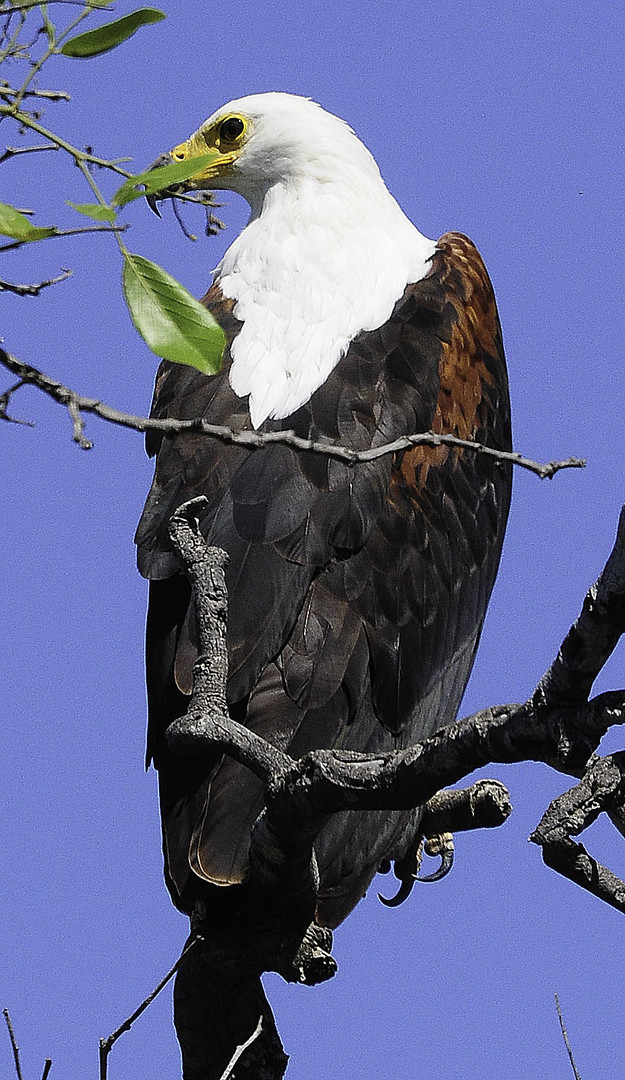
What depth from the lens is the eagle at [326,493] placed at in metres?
3.81

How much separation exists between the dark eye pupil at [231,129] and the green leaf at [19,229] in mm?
3929

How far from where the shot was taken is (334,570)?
4027 mm

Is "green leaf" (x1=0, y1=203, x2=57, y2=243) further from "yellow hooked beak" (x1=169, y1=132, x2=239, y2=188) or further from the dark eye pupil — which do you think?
the dark eye pupil

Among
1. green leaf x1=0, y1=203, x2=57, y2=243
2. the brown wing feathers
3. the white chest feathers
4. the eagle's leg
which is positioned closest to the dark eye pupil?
the white chest feathers

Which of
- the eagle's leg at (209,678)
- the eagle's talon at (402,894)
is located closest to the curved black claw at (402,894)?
the eagle's talon at (402,894)

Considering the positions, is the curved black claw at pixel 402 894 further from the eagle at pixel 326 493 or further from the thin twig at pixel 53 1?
the thin twig at pixel 53 1

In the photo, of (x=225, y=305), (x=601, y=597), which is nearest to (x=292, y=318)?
(x=225, y=305)

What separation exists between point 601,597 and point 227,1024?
1900mm

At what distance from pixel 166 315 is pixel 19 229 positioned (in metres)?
0.21

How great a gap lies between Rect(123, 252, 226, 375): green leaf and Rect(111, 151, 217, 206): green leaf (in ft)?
0.24

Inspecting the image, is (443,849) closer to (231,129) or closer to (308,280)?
(308,280)

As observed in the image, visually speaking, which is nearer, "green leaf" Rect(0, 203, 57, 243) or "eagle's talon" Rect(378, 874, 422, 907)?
"green leaf" Rect(0, 203, 57, 243)

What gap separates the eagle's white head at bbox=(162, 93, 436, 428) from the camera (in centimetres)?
445

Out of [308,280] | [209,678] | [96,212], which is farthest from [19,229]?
[308,280]
